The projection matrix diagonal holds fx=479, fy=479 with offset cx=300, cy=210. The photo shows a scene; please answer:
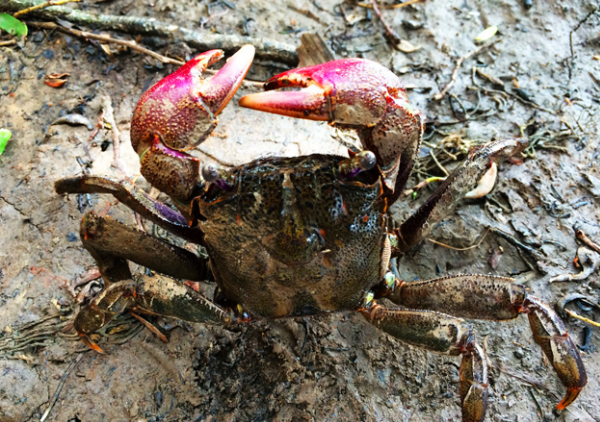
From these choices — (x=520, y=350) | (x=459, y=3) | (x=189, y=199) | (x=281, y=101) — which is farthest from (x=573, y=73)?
(x=189, y=199)

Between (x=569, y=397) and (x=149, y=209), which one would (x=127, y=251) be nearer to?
(x=149, y=209)

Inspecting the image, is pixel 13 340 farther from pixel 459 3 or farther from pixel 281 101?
pixel 459 3

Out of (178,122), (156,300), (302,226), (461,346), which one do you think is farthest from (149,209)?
(461,346)

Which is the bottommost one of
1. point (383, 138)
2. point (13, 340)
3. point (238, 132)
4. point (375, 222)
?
point (13, 340)

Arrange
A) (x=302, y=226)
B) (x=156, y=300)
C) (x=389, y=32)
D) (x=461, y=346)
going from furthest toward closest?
1. (x=389, y=32)
2. (x=156, y=300)
3. (x=461, y=346)
4. (x=302, y=226)

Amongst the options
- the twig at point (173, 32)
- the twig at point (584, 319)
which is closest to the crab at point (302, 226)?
the twig at point (584, 319)

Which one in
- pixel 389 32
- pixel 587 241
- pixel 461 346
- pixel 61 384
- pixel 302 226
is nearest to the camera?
pixel 302 226

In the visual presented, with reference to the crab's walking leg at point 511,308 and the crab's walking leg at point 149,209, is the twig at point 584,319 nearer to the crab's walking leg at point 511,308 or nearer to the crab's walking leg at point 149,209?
the crab's walking leg at point 511,308
